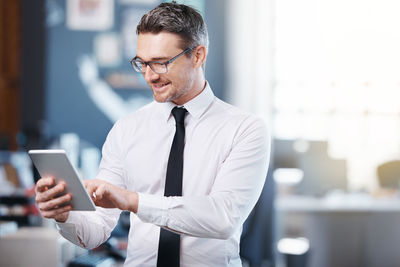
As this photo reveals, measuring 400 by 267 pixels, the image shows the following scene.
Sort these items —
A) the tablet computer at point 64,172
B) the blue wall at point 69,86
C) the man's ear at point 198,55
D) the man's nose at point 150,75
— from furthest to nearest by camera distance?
1. the blue wall at point 69,86
2. the man's ear at point 198,55
3. the man's nose at point 150,75
4. the tablet computer at point 64,172

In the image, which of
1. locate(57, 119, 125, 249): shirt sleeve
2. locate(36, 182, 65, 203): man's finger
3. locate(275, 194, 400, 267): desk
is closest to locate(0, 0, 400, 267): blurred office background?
locate(275, 194, 400, 267): desk

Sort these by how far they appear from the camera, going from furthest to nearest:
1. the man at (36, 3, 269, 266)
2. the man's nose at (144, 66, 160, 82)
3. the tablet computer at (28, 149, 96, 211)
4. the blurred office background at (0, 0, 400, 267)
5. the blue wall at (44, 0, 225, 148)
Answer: the blue wall at (44, 0, 225, 148) → the blurred office background at (0, 0, 400, 267) → the man's nose at (144, 66, 160, 82) → the man at (36, 3, 269, 266) → the tablet computer at (28, 149, 96, 211)

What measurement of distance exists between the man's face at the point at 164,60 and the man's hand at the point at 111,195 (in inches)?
12.7

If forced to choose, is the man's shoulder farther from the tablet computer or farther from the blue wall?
the blue wall

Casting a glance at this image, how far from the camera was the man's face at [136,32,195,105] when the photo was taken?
5.25ft

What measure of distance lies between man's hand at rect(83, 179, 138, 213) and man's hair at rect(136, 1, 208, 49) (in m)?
0.48

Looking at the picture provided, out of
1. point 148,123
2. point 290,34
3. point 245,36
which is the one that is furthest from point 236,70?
point 148,123

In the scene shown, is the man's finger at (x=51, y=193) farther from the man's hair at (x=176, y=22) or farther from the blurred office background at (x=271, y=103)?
the blurred office background at (x=271, y=103)

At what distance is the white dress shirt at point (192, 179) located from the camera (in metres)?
1.49

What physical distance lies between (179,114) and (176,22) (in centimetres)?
30

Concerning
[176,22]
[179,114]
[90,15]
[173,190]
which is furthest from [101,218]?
[90,15]

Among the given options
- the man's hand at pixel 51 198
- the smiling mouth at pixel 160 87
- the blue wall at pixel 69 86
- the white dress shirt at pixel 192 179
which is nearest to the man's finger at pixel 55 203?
the man's hand at pixel 51 198

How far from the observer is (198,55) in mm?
1722

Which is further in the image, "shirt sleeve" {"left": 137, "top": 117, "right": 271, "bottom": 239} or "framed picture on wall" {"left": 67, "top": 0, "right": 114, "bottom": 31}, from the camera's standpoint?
"framed picture on wall" {"left": 67, "top": 0, "right": 114, "bottom": 31}
